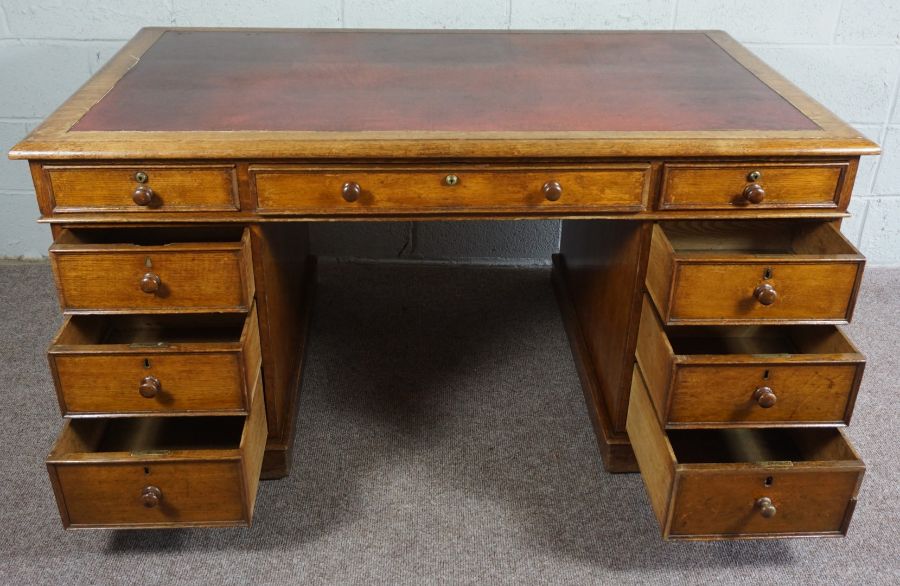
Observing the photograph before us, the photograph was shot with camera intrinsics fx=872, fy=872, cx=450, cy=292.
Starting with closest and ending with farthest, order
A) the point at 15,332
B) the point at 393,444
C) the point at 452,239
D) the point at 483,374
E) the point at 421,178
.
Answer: the point at 421,178 → the point at 393,444 → the point at 483,374 → the point at 15,332 → the point at 452,239

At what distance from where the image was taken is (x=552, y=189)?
1.47m

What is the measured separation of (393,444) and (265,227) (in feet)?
1.85

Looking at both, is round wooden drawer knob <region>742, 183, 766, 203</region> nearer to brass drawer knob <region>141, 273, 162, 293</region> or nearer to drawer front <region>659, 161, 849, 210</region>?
drawer front <region>659, 161, 849, 210</region>

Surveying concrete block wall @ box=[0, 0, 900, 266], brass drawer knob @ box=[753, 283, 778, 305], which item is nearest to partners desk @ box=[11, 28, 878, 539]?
brass drawer knob @ box=[753, 283, 778, 305]

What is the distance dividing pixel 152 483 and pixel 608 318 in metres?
0.93

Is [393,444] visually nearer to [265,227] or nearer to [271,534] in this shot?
[271,534]

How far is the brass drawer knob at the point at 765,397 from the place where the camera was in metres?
1.47

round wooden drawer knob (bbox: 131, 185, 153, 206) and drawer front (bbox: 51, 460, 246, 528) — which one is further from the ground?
round wooden drawer knob (bbox: 131, 185, 153, 206)

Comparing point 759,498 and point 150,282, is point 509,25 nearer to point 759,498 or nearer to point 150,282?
point 150,282

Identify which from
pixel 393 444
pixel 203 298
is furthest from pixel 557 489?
pixel 203 298

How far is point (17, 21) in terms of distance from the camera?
7.41 ft

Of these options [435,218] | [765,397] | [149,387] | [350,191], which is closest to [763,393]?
[765,397]

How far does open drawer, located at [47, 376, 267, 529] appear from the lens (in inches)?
56.3

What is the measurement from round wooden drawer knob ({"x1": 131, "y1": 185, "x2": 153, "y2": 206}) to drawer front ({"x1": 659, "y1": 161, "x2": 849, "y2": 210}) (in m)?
0.86
